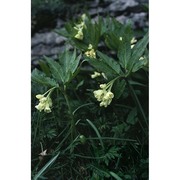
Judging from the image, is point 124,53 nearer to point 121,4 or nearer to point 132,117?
point 132,117

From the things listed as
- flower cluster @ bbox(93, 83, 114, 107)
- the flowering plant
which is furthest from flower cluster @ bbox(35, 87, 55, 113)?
flower cluster @ bbox(93, 83, 114, 107)

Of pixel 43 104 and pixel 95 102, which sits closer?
pixel 43 104

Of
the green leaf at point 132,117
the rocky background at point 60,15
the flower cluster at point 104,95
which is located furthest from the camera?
the rocky background at point 60,15

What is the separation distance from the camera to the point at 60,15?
176 cm

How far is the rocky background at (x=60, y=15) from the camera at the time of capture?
1.60 m

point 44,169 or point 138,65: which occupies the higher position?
point 138,65

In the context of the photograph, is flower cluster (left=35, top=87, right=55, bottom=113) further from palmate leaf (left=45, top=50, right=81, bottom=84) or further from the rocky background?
the rocky background

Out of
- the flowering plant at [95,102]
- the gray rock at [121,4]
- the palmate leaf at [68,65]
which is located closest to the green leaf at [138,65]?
the flowering plant at [95,102]

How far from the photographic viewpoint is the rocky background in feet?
5.26

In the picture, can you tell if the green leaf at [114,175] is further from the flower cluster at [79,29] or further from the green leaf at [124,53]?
the flower cluster at [79,29]

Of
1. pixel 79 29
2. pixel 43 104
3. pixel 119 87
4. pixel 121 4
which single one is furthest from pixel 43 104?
pixel 121 4

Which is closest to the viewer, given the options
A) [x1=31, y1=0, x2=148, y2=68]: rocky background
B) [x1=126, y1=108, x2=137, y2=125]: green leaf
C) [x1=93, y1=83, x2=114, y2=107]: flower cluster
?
[x1=93, y1=83, x2=114, y2=107]: flower cluster
